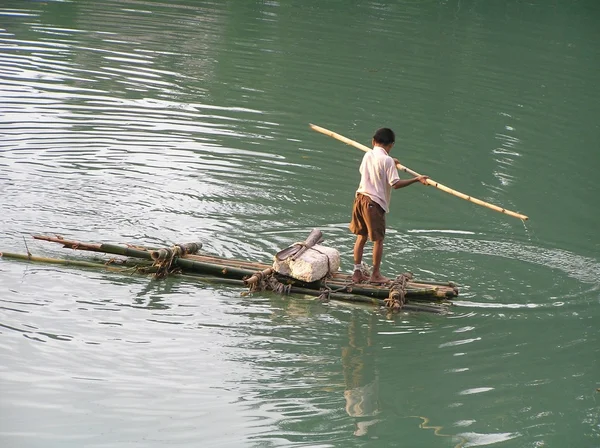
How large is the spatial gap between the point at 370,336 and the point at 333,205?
2.68m

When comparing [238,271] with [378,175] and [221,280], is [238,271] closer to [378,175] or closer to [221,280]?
[221,280]

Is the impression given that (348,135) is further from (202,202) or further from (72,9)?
(72,9)

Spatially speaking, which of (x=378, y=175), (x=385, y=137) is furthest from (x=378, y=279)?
(x=385, y=137)

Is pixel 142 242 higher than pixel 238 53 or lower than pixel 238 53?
lower

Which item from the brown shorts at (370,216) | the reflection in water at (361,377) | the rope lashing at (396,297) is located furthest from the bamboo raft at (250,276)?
the brown shorts at (370,216)

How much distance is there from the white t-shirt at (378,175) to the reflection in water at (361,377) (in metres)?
0.87

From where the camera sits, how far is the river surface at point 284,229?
16.9 feet

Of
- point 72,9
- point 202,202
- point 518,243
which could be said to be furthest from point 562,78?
point 72,9

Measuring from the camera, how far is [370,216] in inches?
255

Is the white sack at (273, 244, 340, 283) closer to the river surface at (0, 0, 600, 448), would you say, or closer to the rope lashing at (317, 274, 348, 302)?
the rope lashing at (317, 274, 348, 302)

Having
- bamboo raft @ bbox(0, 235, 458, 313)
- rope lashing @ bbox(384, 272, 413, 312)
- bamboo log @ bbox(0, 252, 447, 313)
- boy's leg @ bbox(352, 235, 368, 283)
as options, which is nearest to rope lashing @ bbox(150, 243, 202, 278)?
bamboo raft @ bbox(0, 235, 458, 313)

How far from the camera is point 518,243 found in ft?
26.2

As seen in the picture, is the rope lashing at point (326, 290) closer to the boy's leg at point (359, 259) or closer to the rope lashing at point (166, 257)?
the boy's leg at point (359, 259)

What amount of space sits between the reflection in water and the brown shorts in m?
0.61
